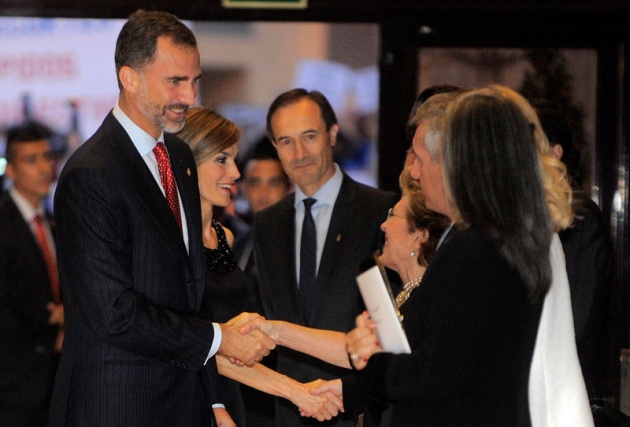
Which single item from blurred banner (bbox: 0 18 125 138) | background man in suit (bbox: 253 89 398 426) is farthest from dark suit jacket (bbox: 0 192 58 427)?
background man in suit (bbox: 253 89 398 426)

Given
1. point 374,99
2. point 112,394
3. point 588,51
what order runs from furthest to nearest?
point 374,99 < point 588,51 < point 112,394

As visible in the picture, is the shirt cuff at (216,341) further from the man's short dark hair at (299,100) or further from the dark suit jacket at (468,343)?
the man's short dark hair at (299,100)

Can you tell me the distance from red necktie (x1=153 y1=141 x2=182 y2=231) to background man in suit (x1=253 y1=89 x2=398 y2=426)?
131 centimetres

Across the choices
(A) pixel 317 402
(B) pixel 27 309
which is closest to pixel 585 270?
(A) pixel 317 402

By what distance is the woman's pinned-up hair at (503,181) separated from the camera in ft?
8.76

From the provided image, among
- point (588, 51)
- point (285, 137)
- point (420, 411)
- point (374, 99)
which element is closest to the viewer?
point (420, 411)

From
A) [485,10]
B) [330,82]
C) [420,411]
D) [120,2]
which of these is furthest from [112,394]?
[330,82]

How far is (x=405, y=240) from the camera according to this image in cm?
356

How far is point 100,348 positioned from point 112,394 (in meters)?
0.15

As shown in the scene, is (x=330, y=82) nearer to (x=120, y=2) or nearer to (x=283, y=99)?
(x=120, y=2)

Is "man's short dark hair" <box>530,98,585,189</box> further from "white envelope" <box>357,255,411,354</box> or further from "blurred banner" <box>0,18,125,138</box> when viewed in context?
"blurred banner" <box>0,18,125,138</box>

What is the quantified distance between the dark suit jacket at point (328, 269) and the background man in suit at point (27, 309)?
1854 mm

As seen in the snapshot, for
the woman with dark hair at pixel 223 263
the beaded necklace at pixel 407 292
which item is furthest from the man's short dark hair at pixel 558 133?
the woman with dark hair at pixel 223 263

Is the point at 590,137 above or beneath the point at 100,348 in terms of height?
above
